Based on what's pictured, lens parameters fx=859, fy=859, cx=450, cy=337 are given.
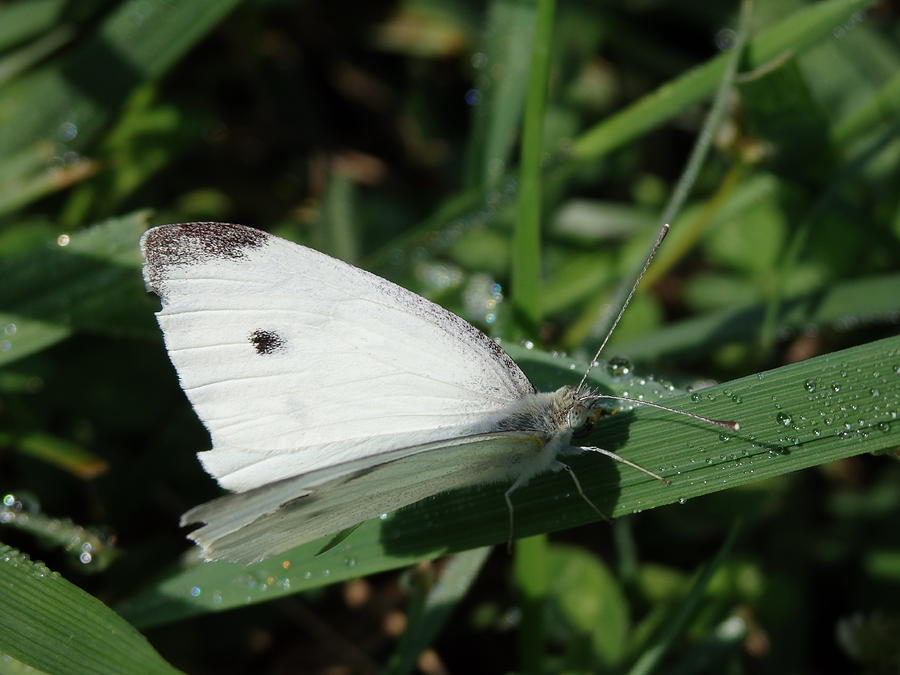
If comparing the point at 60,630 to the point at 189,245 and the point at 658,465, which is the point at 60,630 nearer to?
the point at 189,245

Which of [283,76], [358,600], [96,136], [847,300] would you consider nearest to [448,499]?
[358,600]

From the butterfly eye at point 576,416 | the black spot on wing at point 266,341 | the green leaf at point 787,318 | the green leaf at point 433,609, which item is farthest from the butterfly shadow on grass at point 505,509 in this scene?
the green leaf at point 787,318

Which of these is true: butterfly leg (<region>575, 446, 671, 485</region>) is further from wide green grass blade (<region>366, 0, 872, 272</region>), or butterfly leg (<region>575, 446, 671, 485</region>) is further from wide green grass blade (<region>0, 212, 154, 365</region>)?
wide green grass blade (<region>0, 212, 154, 365</region>)

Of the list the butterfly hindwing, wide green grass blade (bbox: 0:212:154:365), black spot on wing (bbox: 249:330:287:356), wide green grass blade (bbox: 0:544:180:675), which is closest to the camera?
the butterfly hindwing

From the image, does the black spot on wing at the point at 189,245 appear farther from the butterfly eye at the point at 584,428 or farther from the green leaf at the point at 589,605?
the green leaf at the point at 589,605

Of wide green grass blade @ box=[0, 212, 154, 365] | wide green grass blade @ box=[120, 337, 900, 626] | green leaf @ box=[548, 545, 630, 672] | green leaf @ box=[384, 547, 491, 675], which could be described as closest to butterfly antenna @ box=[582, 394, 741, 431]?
wide green grass blade @ box=[120, 337, 900, 626]

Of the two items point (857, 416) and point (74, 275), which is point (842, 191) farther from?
point (74, 275)
